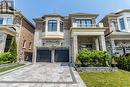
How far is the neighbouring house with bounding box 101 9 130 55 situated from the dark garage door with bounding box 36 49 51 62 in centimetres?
1052

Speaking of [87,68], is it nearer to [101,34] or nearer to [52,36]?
[101,34]

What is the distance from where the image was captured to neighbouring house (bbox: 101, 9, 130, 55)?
19.9 m

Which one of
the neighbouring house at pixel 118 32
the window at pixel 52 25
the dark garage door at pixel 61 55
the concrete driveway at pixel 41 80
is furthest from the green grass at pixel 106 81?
the window at pixel 52 25

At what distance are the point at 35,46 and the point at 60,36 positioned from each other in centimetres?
480

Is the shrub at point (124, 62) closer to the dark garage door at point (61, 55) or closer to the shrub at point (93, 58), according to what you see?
the shrub at point (93, 58)

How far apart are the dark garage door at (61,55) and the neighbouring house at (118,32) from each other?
733 cm

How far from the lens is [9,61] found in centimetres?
1638

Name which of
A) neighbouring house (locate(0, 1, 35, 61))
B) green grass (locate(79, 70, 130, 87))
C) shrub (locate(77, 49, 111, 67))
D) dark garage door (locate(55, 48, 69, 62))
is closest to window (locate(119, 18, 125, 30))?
dark garage door (locate(55, 48, 69, 62))

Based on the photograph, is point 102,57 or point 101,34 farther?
point 101,34

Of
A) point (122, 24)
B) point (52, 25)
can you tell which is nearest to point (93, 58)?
point (52, 25)

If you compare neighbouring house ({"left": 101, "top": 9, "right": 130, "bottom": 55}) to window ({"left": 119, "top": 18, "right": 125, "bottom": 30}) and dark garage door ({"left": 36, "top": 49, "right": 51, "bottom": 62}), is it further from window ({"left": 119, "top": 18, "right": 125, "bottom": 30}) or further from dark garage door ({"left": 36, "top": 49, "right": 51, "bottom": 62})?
dark garage door ({"left": 36, "top": 49, "right": 51, "bottom": 62})

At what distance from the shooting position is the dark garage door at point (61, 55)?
21266 mm

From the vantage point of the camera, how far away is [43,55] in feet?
70.4

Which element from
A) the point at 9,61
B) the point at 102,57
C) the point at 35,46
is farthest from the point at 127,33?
the point at 9,61
